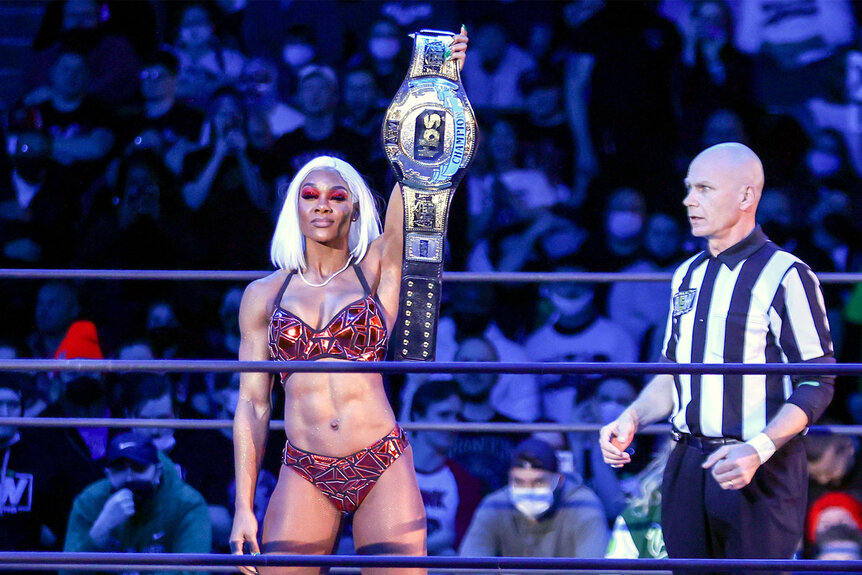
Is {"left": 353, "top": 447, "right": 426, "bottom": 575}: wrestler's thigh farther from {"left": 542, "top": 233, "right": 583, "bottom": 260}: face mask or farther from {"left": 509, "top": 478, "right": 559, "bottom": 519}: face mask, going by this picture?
{"left": 542, "top": 233, "right": 583, "bottom": 260}: face mask

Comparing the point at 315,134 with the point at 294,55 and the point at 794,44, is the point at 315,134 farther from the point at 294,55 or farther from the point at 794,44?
the point at 794,44

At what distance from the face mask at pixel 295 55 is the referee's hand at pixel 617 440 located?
6.72 ft

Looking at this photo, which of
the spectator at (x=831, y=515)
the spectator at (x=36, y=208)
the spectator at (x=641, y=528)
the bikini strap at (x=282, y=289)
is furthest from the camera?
the spectator at (x=36, y=208)

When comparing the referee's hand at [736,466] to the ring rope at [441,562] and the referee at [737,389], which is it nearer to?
the referee at [737,389]

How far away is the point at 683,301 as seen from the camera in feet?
8.18

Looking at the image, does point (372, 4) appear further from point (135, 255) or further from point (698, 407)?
point (698, 407)

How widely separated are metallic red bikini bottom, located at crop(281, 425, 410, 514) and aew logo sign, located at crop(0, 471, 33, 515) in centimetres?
148

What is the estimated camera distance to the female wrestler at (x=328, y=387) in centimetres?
229

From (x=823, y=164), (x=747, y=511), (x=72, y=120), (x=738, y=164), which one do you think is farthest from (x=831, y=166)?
(x=72, y=120)

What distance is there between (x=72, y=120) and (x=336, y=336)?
195 centimetres

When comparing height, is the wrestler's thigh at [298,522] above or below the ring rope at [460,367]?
below

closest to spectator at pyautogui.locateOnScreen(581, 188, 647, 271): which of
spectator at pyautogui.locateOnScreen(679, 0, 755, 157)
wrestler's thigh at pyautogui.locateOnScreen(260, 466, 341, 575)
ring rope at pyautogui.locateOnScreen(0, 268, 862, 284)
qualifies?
spectator at pyautogui.locateOnScreen(679, 0, 755, 157)

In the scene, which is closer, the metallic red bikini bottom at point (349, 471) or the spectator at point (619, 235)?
the metallic red bikini bottom at point (349, 471)

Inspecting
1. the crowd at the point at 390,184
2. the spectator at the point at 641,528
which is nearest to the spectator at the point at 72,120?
the crowd at the point at 390,184
